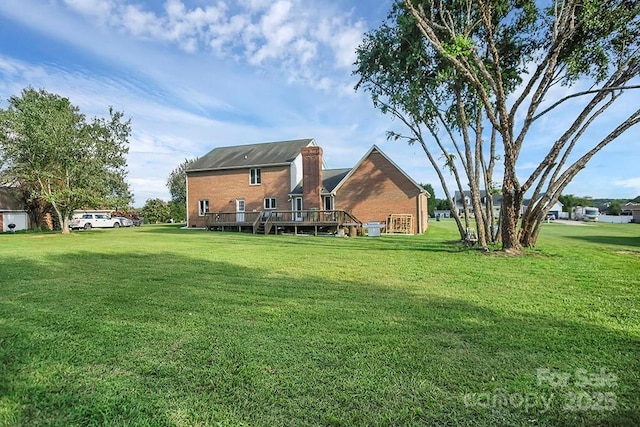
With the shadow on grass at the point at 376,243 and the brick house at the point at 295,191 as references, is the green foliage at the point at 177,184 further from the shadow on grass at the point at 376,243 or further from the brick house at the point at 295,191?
the shadow on grass at the point at 376,243

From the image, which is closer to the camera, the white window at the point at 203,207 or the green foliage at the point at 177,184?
the white window at the point at 203,207

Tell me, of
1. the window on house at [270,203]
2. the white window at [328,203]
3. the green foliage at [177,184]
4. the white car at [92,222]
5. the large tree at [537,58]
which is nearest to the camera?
the large tree at [537,58]

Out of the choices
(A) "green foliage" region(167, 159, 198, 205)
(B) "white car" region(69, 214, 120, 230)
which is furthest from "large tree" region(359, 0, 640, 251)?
(A) "green foliage" region(167, 159, 198, 205)

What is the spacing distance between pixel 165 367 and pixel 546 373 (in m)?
3.50

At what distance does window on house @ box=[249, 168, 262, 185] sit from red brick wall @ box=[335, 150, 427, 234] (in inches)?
288

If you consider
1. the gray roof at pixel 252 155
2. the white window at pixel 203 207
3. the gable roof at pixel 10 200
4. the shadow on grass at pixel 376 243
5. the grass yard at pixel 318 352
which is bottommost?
the grass yard at pixel 318 352

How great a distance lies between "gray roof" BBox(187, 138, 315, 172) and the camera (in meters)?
29.9

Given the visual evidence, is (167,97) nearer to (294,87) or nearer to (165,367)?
(294,87)

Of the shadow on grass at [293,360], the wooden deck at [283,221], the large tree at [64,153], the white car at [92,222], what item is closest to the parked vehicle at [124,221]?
the white car at [92,222]

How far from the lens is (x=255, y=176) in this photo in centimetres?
3009

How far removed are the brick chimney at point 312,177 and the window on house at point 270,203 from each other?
11.5ft

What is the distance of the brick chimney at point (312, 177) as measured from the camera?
26.7m

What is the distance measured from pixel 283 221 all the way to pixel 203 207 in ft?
32.7

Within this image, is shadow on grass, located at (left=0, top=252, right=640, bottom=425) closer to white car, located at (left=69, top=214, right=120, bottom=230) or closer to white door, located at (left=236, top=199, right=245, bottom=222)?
white door, located at (left=236, top=199, right=245, bottom=222)
